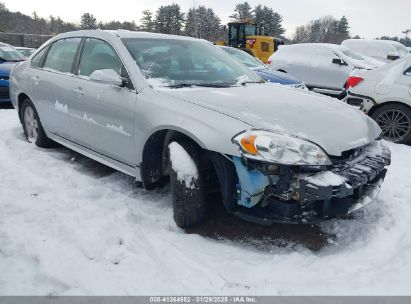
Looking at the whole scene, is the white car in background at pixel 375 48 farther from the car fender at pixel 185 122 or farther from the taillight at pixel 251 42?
the car fender at pixel 185 122

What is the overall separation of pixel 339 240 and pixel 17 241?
8.12 ft

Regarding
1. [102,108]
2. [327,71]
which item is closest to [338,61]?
[327,71]

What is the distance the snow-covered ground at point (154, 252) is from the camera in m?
2.14

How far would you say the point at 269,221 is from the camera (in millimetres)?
2396

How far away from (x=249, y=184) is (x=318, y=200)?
501 mm

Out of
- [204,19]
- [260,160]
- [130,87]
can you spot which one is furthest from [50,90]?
[204,19]

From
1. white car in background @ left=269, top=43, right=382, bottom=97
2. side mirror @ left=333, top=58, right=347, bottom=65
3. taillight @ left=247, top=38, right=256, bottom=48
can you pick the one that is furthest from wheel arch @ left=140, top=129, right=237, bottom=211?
taillight @ left=247, top=38, right=256, bottom=48

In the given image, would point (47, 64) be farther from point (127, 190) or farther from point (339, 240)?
point (339, 240)

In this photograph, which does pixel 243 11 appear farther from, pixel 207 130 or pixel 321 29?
pixel 207 130

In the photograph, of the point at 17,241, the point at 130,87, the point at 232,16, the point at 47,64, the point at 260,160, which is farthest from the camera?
the point at 232,16

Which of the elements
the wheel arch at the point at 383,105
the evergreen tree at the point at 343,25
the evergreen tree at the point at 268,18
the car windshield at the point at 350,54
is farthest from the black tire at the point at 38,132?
the evergreen tree at the point at 343,25

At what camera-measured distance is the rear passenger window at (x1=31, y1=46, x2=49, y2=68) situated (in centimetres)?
450

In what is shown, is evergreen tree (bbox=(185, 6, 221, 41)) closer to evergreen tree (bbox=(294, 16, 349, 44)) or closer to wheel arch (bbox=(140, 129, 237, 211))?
evergreen tree (bbox=(294, 16, 349, 44))

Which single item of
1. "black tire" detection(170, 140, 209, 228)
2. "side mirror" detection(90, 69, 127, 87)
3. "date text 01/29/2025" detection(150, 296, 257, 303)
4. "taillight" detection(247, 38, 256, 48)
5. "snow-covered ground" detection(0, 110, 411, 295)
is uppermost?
"taillight" detection(247, 38, 256, 48)
